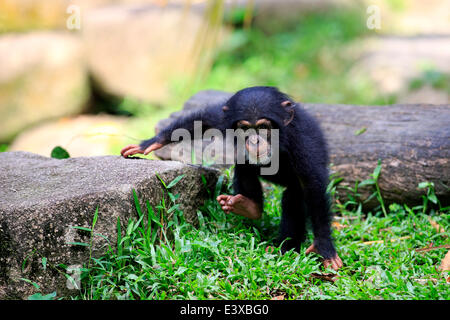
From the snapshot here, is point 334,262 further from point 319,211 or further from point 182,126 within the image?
point 182,126

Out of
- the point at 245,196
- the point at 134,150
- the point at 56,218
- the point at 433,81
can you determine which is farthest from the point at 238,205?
the point at 433,81

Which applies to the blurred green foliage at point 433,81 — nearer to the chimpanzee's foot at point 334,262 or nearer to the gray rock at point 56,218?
the chimpanzee's foot at point 334,262

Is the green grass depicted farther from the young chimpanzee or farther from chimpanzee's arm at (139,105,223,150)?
chimpanzee's arm at (139,105,223,150)

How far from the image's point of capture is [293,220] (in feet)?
12.7

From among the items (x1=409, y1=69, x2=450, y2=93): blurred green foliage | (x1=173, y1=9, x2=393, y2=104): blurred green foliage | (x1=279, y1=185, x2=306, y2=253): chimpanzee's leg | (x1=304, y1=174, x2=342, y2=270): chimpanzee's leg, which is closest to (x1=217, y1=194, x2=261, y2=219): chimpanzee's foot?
(x1=279, y1=185, x2=306, y2=253): chimpanzee's leg

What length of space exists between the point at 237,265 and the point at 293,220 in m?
0.82

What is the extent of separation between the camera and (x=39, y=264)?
9.71 feet

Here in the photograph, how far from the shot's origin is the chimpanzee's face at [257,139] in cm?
351

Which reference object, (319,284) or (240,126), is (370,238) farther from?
(240,126)

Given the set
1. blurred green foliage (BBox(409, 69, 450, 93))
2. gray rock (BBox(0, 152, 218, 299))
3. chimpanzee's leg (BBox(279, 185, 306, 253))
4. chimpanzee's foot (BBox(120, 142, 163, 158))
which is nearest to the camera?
gray rock (BBox(0, 152, 218, 299))

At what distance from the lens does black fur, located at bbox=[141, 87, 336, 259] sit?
359 cm
